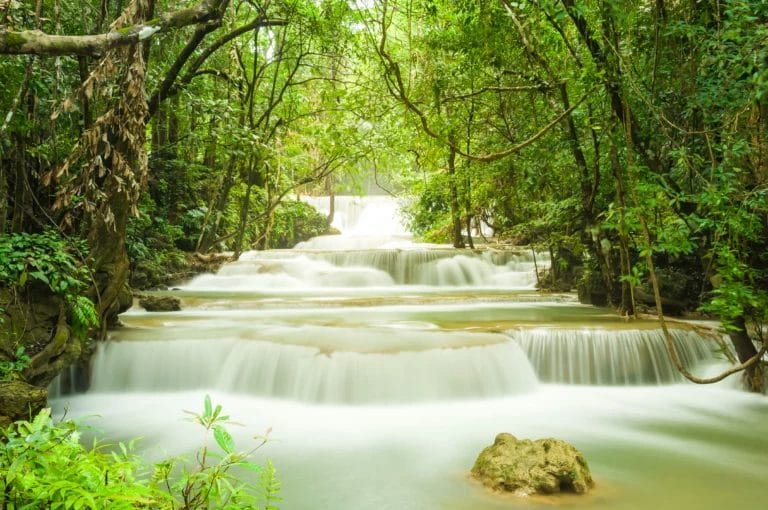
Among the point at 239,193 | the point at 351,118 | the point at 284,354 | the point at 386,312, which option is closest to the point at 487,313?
the point at 386,312

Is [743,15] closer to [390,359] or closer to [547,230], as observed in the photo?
[390,359]

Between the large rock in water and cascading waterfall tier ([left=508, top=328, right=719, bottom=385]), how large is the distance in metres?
3.00

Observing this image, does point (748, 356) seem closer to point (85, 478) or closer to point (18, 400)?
point (85, 478)

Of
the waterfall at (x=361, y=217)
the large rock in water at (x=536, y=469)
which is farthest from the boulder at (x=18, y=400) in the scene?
the waterfall at (x=361, y=217)

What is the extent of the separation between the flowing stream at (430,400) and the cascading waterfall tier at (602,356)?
17 millimetres

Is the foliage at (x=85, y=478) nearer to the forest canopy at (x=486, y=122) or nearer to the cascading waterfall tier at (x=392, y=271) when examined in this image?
the forest canopy at (x=486, y=122)

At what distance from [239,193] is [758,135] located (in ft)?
37.7

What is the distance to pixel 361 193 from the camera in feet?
39.4

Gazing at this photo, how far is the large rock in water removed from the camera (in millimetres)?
3564

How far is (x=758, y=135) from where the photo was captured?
186 inches

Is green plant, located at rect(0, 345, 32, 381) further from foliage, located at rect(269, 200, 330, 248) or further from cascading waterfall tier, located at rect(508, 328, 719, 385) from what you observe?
foliage, located at rect(269, 200, 330, 248)

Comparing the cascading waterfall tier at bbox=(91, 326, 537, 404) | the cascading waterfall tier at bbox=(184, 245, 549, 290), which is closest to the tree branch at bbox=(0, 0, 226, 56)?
the cascading waterfall tier at bbox=(91, 326, 537, 404)

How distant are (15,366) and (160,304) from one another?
170 inches

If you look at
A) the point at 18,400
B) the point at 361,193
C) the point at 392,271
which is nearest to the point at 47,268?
the point at 18,400
